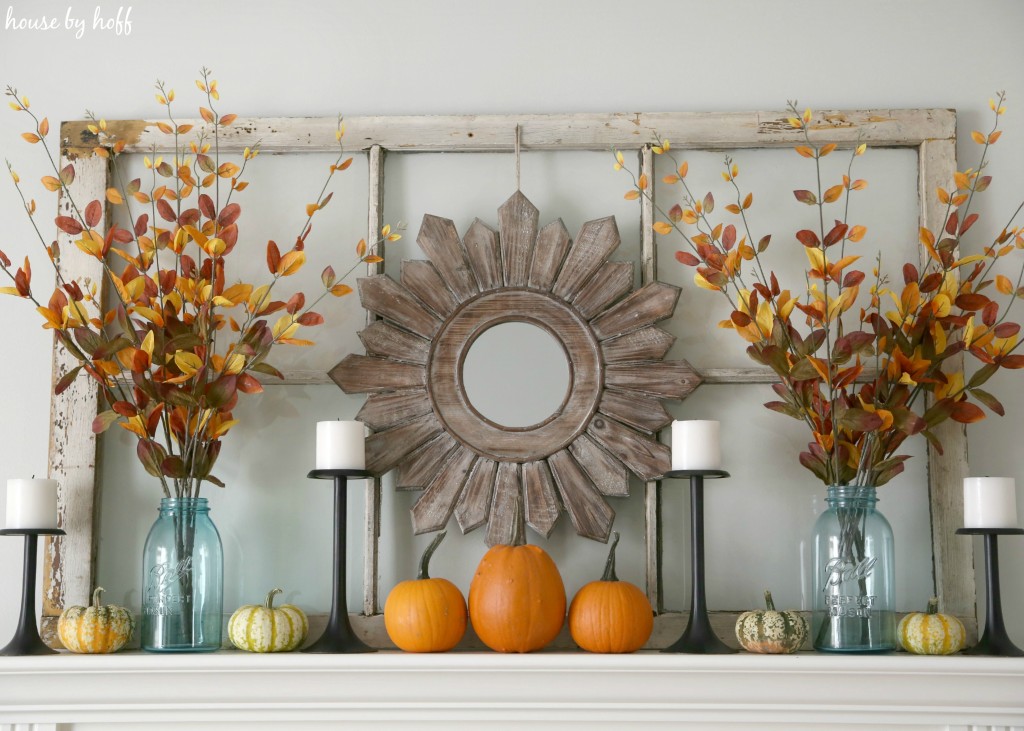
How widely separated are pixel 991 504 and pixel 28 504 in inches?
69.3

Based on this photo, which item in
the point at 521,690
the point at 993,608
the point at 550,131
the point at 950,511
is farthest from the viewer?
the point at 550,131

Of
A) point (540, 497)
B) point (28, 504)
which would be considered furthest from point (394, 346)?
point (28, 504)

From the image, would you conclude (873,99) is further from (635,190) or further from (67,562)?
(67,562)

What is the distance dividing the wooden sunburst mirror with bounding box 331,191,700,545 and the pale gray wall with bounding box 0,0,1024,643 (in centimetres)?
7

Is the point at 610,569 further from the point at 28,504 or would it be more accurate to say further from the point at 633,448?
the point at 28,504

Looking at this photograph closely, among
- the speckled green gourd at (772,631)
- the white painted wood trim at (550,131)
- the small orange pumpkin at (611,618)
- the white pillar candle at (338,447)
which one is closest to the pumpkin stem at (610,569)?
the small orange pumpkin at (611,618)

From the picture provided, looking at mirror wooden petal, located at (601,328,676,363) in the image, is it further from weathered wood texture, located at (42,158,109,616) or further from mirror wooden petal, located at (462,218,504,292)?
weathered wood texture, located at (42,158,109,616)

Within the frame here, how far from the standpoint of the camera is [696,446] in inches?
72.0

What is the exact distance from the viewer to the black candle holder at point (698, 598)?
5.91 ft

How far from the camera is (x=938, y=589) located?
6.43 ft

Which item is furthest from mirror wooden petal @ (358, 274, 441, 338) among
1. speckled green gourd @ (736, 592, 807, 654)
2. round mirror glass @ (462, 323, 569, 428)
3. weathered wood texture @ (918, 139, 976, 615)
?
weathered wood texture @ (918, 139, 976, 615)

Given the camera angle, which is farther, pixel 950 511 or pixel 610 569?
pixel 950 511

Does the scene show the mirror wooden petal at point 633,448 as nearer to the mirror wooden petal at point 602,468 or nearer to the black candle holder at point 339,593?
the mirror wooden petal at point 602,468

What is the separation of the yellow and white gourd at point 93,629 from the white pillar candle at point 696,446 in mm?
1073
